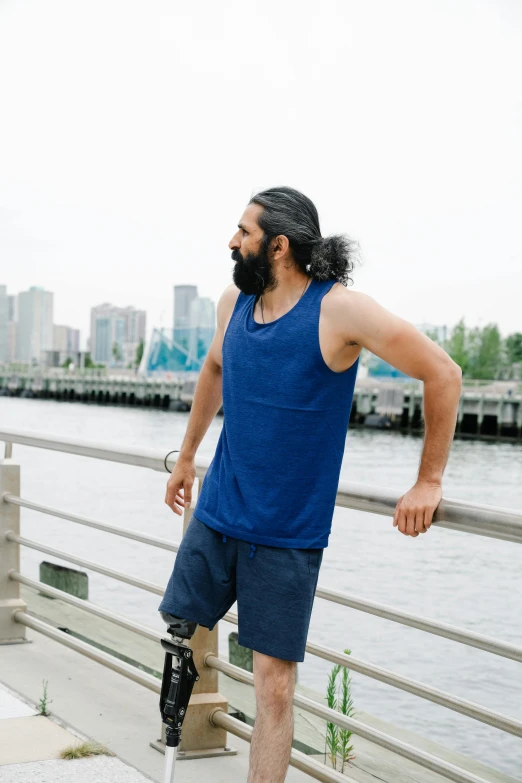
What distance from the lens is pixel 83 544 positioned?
17.9 m

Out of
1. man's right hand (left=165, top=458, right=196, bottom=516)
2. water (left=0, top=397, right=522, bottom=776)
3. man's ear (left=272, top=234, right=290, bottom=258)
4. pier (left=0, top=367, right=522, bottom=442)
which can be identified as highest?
man's ear (left=272, top=234, right=290, bottom=258)

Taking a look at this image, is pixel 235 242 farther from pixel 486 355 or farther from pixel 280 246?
pixel 486 355

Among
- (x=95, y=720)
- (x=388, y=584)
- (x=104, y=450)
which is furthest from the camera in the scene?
(x=388, y=584)

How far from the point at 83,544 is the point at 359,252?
16.0m

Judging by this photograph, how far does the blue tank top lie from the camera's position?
2.44 metres

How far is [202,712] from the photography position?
3385mm

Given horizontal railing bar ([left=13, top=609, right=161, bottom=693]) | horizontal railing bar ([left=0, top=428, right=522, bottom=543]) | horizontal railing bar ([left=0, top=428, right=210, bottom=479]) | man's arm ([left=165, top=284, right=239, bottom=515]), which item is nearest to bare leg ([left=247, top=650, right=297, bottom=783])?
horizontal railing bar ([left=0, top=428, right=522, bottom=543])

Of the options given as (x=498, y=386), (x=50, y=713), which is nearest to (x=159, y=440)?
(x=498, y=386)

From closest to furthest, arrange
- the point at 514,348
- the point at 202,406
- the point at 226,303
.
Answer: the point at 226,303 < the point at 202,406 < the point at 514,348

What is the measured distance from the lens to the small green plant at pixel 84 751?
3.28 m

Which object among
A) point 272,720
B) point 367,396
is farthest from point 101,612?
point 367,396

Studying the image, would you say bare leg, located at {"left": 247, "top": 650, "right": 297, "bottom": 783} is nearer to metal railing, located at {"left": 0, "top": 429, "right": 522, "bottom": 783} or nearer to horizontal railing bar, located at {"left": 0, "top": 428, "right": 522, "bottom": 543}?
metal railing, located at {"left": 0, "top": 429, "right": 522, "bottom": 783}

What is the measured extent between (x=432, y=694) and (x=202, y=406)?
1.06 metres

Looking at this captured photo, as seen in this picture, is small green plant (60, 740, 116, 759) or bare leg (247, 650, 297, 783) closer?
bare leg (247, 650, 297, 783)
